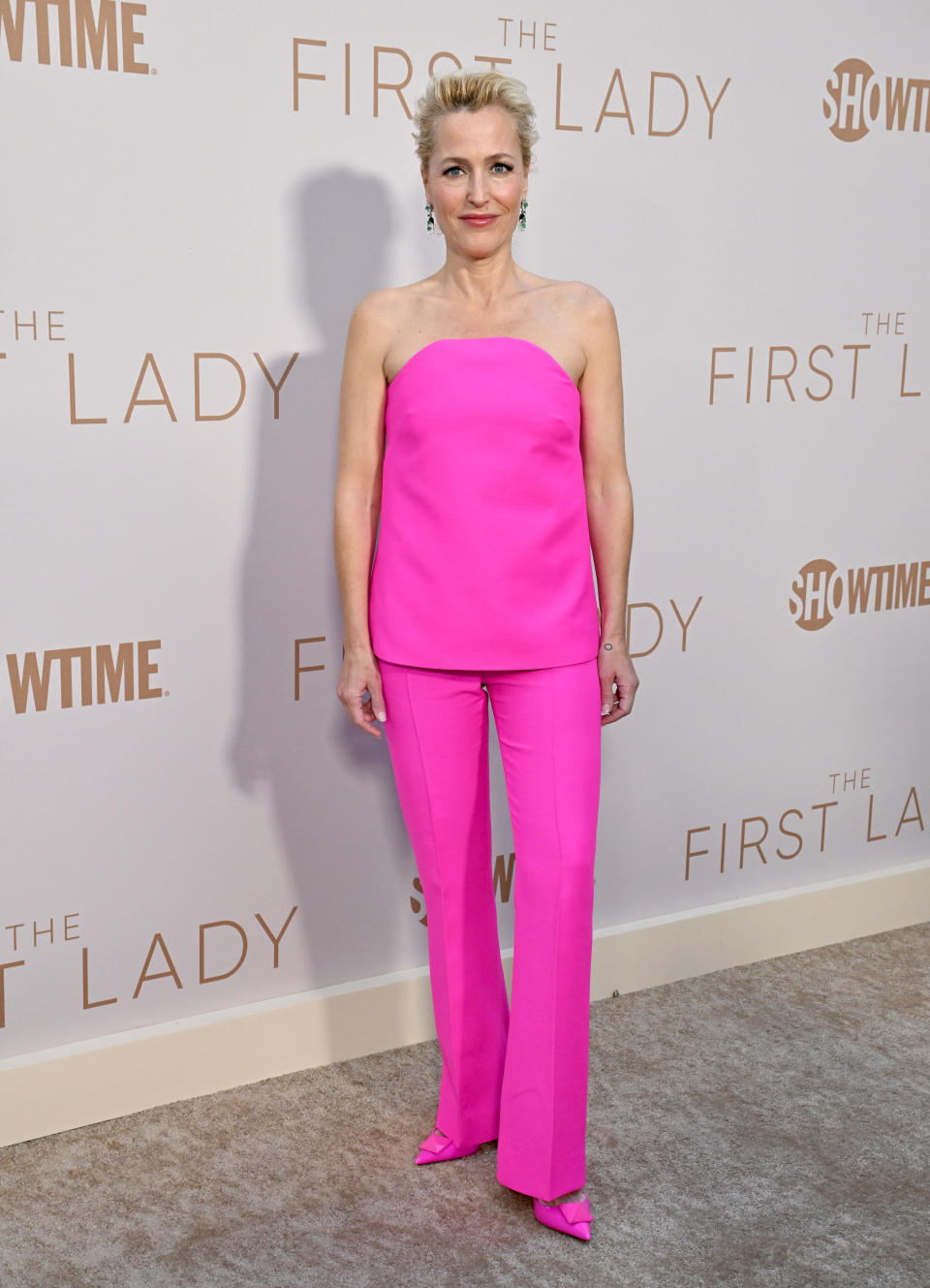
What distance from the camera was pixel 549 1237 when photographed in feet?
6.46

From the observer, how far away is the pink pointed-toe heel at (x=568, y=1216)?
1.96 meters

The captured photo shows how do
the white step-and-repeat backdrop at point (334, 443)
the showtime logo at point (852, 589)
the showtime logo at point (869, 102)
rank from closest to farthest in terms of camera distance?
the white step-and-repeat backdrop at point (334, 443) < the showtime logo at point (869, 102) < the showtime logo at point (852, 589)

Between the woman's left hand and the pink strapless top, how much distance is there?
0.08 metres

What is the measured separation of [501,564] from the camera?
1.89 metres

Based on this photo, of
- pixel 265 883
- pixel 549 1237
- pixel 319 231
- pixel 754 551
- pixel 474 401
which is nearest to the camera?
pixel 474 401

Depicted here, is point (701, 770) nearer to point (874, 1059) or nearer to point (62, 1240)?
point (874, 1059)

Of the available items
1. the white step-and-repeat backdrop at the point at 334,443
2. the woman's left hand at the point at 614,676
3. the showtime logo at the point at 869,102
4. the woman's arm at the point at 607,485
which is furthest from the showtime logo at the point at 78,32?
the showtime logo at the point at 869,102

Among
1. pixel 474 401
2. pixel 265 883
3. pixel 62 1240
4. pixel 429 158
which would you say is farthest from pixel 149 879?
pixel 429 158

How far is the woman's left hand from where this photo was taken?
6.61 feet

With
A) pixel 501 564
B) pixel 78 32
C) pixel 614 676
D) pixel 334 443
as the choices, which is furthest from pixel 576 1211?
pixel 78 32

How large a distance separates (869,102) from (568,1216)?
2.01 metres

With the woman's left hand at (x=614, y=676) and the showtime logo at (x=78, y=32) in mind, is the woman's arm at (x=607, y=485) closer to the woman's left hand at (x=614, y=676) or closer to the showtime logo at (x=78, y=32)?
the woman's left hand at (x=614, y=676)

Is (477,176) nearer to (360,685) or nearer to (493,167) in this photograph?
(493,167)

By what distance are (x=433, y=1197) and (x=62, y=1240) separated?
0.51 metres
